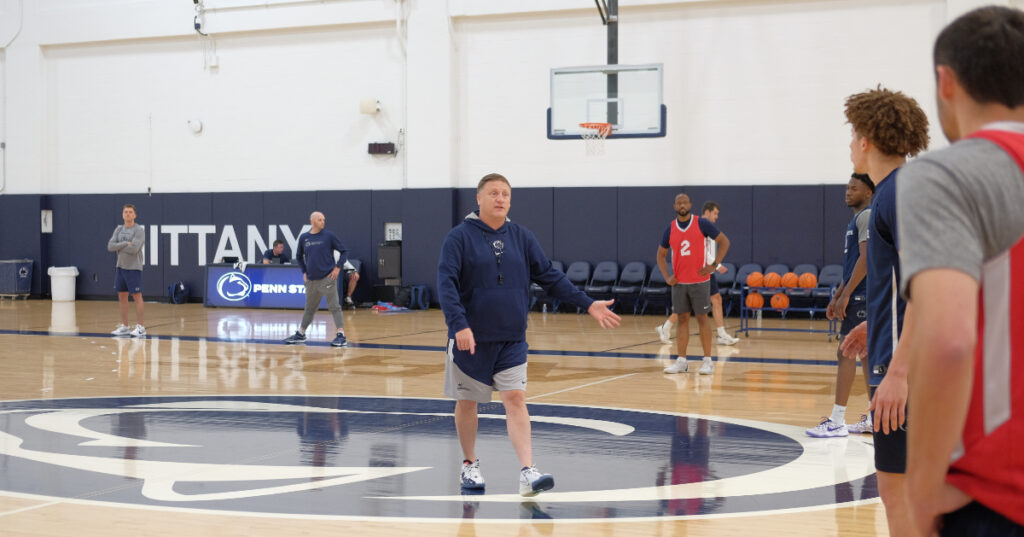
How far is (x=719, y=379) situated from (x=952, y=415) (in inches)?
344

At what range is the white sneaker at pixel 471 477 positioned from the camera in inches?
218

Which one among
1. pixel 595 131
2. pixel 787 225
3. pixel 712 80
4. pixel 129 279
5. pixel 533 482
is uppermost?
pixel 712 80

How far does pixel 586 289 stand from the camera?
747 inches

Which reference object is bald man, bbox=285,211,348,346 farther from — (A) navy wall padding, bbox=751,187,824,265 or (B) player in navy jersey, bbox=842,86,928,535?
(B) player in navy jersey, bbox=842,86,928,535

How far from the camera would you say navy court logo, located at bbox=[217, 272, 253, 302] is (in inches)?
828

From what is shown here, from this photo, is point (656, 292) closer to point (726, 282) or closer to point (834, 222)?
point (726, 282)

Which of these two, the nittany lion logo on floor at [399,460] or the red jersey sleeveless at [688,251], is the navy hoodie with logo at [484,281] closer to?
the nittany lion logo on floor at [399,460]

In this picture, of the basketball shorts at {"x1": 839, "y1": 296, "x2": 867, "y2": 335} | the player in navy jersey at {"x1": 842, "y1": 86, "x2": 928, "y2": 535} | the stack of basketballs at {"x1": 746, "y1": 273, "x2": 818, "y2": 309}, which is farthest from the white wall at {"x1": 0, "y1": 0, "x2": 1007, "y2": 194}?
the player in navy jersey at {"x1": 842, "y1": 86, "x2": 928, "y2": 535}

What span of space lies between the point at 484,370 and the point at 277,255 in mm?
16541

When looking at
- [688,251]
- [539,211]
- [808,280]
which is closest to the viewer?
[688,251]

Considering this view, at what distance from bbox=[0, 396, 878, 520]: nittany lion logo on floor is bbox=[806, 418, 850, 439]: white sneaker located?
135 mm

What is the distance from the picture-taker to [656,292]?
1823 cm

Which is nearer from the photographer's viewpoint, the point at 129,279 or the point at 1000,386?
the point at 1000,386

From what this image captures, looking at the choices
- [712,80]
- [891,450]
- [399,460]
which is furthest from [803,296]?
[891,450]
